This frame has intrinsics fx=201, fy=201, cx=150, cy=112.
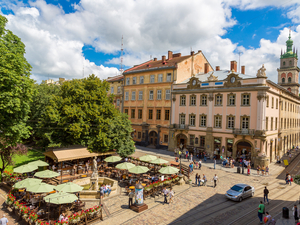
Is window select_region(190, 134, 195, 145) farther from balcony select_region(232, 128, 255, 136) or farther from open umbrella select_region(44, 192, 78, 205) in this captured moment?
open umbrella select_region(44, 192, 78, 205)

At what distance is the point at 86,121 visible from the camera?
2620cm

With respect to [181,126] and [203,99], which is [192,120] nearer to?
[181,126]

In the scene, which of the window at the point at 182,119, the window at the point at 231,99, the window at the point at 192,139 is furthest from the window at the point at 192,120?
the window at the point at 231,99

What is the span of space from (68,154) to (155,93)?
886 inches

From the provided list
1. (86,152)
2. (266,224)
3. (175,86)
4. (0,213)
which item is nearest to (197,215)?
(266,224)

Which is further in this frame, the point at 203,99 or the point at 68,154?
the point at 203,99

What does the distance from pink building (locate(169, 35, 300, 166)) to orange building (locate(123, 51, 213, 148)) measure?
81.7 inches

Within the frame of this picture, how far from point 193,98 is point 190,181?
1790 centimetres

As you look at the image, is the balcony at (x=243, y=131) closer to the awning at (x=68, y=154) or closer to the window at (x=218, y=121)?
the window at (x=218, y=121)

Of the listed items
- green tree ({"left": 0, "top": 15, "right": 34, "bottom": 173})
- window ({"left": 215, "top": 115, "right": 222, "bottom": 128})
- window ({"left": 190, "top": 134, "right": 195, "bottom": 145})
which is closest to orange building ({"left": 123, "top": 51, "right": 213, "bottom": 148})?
window ({"left": 190, "top": 134, "right": 195, "bottom": 145})

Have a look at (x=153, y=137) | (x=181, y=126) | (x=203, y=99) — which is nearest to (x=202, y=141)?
(x=181, y=126)

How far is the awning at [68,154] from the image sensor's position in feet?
76.4

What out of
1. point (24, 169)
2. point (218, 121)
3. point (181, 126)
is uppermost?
point (218, 121)

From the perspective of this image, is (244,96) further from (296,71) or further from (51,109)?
(296,71)
